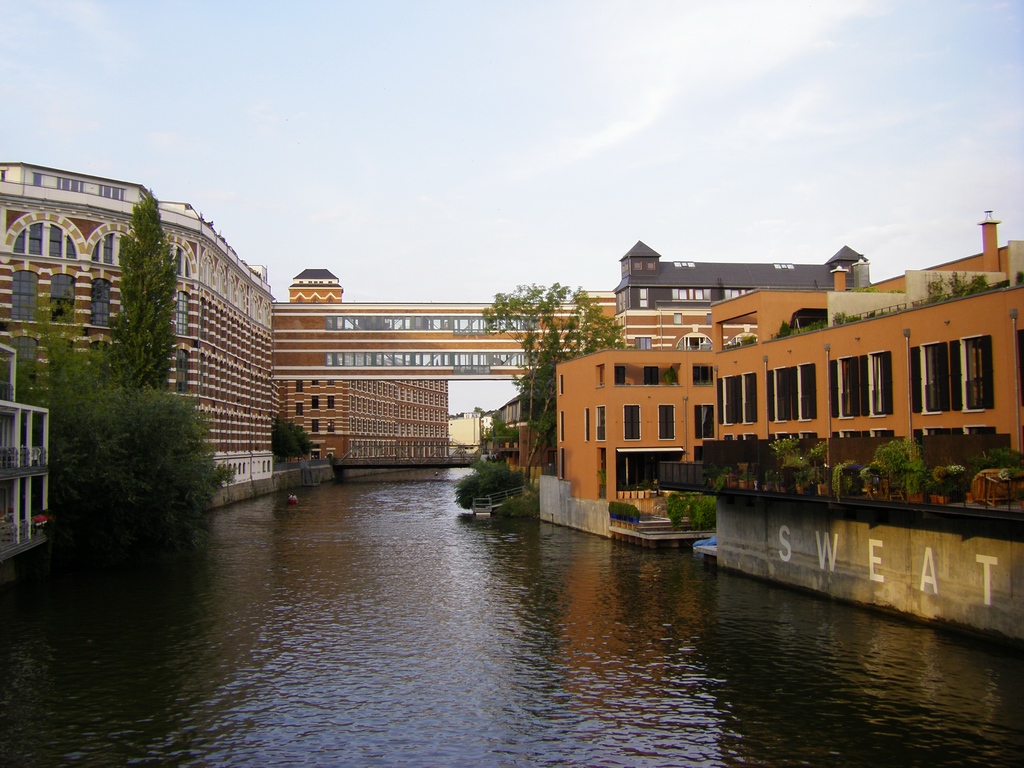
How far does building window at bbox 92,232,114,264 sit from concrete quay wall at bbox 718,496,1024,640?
45515 millimetres

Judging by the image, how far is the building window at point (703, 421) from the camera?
52.2 metres

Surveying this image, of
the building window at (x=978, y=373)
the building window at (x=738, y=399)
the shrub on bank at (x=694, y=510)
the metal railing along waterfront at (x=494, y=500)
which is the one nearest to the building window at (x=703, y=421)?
the shrub on bank at (x=694, y=510)

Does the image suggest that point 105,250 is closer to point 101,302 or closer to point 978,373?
point 101,302

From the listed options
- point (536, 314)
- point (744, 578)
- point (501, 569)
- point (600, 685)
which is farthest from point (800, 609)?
point (536, 314)

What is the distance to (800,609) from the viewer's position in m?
29.7

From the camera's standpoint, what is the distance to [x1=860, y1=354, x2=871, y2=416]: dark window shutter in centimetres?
3178

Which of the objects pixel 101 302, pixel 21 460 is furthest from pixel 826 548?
pixel 101 302

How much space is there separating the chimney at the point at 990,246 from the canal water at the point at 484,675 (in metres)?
15.1

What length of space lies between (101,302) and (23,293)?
15.4 ft

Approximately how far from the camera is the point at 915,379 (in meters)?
29.3

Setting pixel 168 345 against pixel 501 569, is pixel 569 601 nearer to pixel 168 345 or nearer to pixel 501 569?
pixel 501 569

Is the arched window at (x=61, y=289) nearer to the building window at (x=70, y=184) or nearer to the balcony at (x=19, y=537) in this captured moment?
the building window at (x=70, y=184)

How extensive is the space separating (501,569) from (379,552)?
28.5 ft

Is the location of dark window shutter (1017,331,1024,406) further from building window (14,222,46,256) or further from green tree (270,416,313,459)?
green tree (270,416,313,459)
